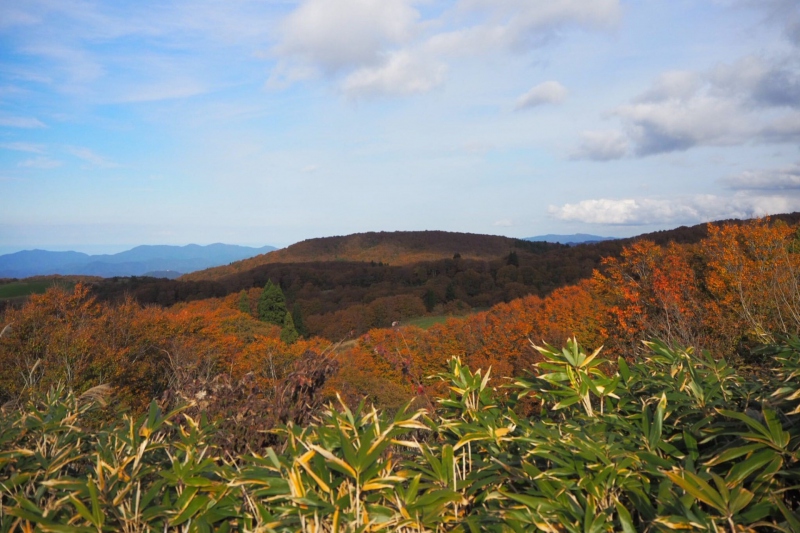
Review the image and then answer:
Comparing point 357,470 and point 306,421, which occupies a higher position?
point 357,470

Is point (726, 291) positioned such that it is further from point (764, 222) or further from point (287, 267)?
point (287, 267)

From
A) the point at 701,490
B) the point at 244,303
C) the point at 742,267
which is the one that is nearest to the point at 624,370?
the point at 701,490

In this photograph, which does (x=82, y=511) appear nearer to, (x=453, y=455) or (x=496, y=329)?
(x=453, y=455)

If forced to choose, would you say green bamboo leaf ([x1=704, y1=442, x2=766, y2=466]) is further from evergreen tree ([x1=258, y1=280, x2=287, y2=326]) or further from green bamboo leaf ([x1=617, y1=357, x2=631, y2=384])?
evergreen tree ([x1=258, y1=280, x2=287, y2=326])

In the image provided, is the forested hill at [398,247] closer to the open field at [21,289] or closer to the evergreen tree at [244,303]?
the evergreen tree at [244,303]

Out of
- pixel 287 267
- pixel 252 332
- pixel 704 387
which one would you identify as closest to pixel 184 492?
pixel 704 387

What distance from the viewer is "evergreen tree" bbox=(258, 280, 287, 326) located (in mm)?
66750

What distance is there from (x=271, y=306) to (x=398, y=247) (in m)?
93.1

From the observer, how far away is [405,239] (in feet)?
540

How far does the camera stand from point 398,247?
522 feet

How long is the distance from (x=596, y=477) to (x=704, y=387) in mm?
868

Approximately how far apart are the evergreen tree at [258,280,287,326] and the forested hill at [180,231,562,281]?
7002 cm

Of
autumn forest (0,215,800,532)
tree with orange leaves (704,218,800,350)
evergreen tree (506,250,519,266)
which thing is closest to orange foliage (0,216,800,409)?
tree with orange leaves (704,218,800,350)

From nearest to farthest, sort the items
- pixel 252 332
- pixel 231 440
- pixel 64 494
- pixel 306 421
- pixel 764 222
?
pixel 64 494 → pixel 231 440 → pixel 306 421 → pixel 764 222 → pixel 252 332
